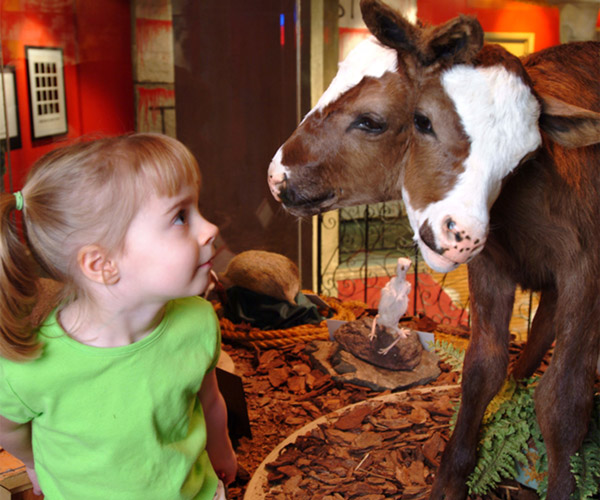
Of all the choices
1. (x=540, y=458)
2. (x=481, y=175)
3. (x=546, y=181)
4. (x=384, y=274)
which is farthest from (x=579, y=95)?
(x=384, y=274)

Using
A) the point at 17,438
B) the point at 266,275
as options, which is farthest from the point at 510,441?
the point at 266,275

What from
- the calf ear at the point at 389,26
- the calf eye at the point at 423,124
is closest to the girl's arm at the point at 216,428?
the calf eye at the point at 423,124

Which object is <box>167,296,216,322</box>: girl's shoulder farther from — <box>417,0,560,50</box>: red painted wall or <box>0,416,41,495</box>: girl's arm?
<box>417,0,560,50</box>: red painted wall

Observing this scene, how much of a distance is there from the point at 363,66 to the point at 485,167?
0.36 m

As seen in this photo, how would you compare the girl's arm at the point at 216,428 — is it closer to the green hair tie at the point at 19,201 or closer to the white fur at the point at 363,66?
the green hair tie at the point at 19,201

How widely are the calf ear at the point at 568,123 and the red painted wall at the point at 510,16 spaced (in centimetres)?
196

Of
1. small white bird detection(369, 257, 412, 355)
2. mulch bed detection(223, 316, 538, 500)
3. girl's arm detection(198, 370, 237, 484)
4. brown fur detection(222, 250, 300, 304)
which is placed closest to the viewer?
girl's arm detection(198, 370, 237, 484)

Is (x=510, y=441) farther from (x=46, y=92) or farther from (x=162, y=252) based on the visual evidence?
(x=46, y=92)

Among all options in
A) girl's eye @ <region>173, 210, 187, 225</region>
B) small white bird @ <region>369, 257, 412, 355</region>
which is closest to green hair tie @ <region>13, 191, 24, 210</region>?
girl's eye @ <region>173, 210, 187, 225</region>

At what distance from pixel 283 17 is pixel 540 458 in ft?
8.45

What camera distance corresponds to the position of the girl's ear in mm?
1274

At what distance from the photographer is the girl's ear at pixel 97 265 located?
1.27m

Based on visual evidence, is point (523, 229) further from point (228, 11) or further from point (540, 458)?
point (228, 11)

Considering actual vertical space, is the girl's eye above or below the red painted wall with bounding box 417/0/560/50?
below
